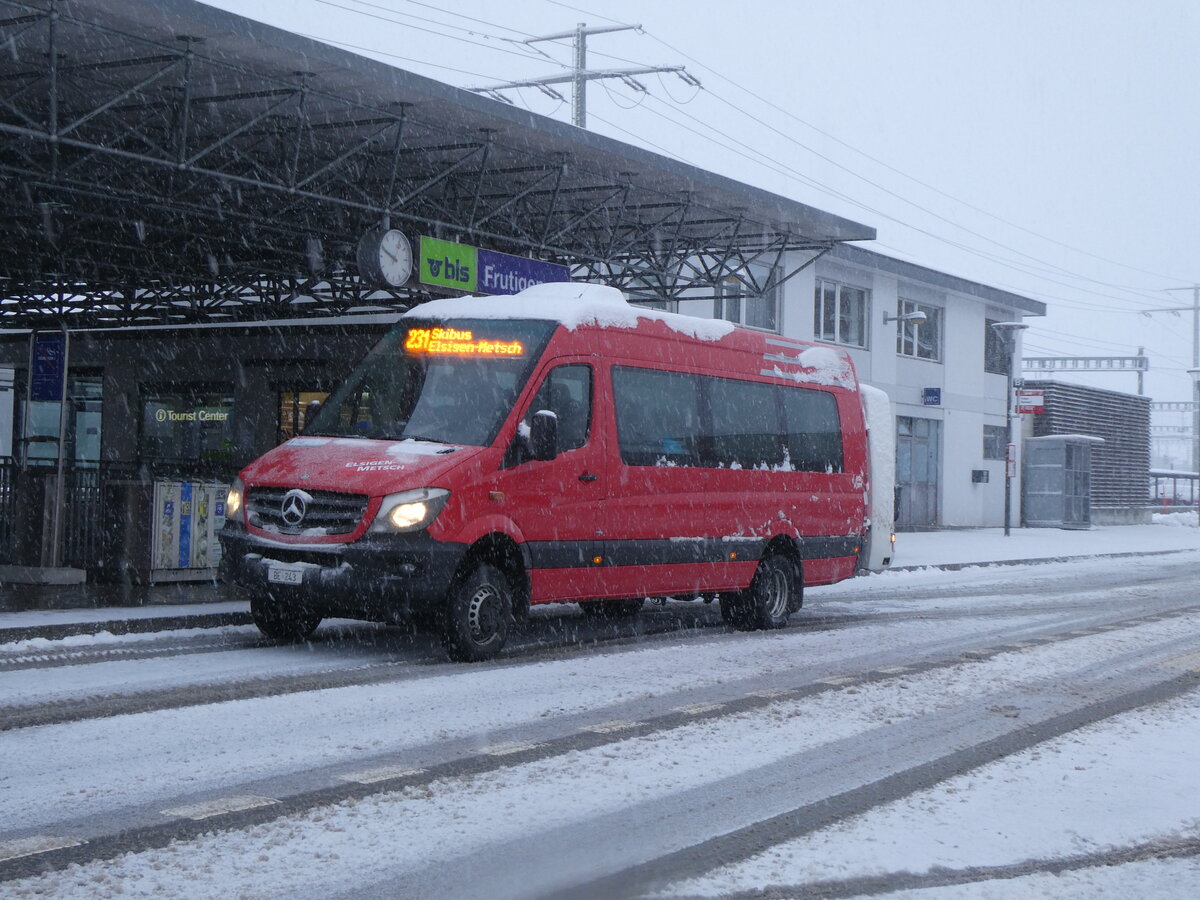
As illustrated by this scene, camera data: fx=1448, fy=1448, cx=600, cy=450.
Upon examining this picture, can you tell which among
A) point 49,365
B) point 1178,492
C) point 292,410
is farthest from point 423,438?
point 1178,492

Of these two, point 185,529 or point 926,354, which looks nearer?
point 185,529

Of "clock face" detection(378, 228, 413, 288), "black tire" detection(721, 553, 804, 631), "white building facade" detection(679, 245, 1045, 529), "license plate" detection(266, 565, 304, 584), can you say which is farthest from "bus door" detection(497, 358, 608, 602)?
"white building facade" detection(679, 245, 1045, 529)

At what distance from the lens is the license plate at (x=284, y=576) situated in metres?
10.3

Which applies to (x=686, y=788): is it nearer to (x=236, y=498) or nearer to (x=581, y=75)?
(x=236, y=498)

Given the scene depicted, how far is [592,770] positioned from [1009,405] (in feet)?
102

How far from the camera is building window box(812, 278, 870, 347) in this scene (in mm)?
34312

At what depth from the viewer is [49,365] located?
16516 millimetres

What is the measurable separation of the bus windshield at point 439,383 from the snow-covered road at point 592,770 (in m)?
1.77

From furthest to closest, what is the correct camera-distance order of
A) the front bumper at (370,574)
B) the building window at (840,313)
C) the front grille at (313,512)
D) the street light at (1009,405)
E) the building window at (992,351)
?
the building window at (992,351) < the street light at (1009,405) < the building window at (840,313) < the front grille at (313,512) < the front bumper at (370,574)

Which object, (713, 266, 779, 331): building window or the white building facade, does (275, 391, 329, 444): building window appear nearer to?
(713, 266, 779, 331): building window

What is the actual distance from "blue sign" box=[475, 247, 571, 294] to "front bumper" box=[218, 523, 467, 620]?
9.07 m

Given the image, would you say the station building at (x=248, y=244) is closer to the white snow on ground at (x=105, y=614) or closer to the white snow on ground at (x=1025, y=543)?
the white snow on ground at (x=105, y=614)

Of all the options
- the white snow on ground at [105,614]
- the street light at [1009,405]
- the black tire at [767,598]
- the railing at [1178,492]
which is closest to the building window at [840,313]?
the street light at [1009,405]

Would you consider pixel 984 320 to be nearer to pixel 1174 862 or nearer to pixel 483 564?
pixel 483 564
